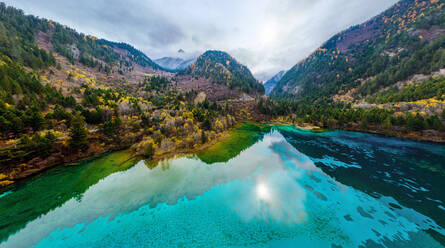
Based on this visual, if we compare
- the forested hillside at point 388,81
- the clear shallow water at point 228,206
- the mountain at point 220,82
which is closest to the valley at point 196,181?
the clear shallow water at point 228,206

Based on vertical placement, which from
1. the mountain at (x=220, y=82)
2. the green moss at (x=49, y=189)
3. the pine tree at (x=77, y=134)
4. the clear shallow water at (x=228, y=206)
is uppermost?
the mountain at (x=220, y=82)

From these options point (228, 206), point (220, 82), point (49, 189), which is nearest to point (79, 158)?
point (49, 189)

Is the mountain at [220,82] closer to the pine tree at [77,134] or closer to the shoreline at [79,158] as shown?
the shoreline at [79,158]

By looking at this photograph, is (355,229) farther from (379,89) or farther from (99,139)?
(379,89)

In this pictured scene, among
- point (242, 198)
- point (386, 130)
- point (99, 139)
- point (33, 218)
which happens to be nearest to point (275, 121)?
point (386, 130)

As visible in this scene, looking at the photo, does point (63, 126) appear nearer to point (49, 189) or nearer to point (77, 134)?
point (77, 134)
